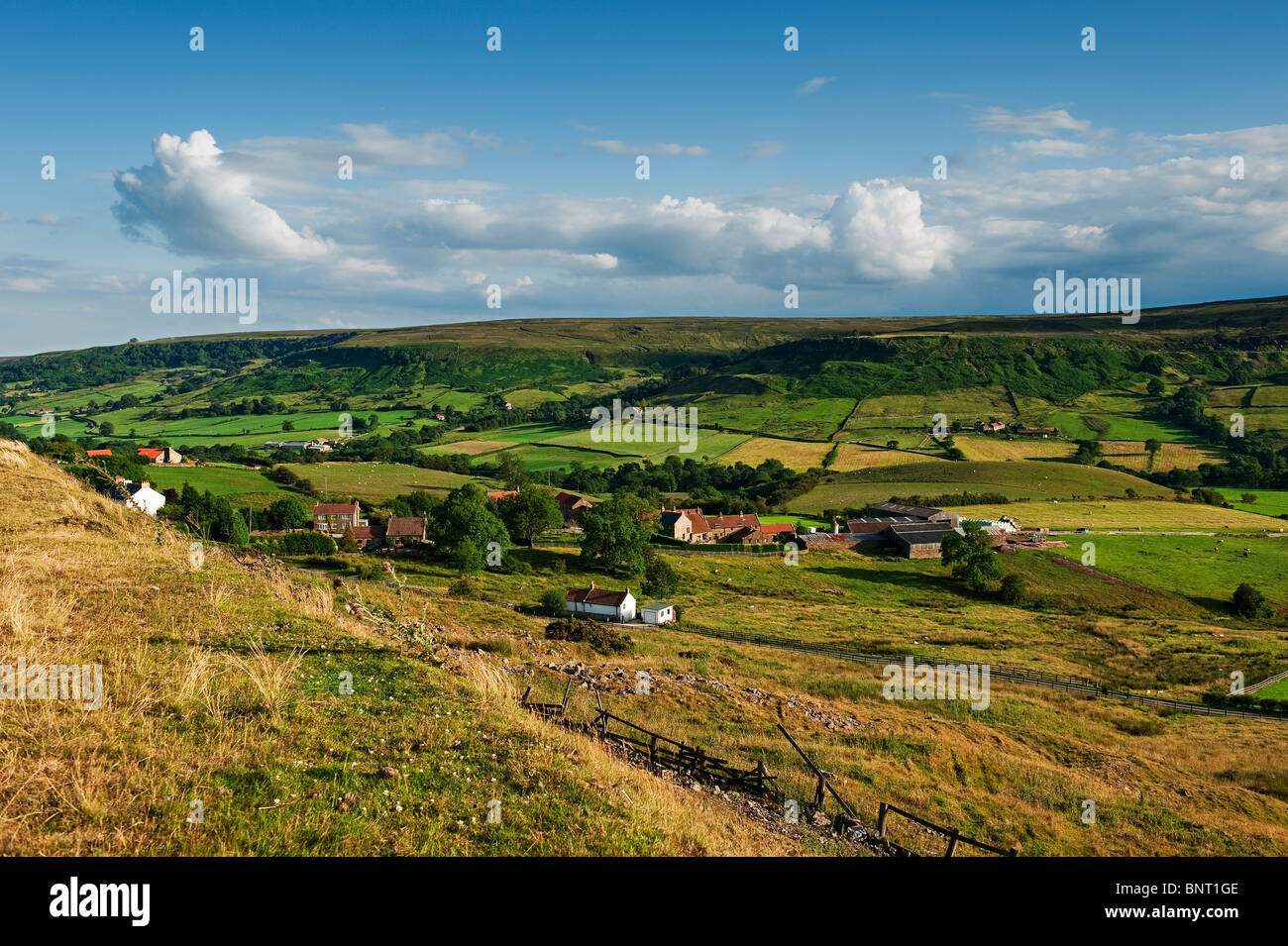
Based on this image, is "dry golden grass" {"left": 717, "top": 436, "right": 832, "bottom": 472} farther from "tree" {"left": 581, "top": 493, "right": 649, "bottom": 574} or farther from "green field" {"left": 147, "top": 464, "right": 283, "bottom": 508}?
"green field" {"left": 147, "top": 464, "right": 283, "bottom": 508}

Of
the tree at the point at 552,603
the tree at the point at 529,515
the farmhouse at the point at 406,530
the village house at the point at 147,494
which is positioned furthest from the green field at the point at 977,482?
the village house at the point at 147,494

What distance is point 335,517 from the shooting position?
8669cm

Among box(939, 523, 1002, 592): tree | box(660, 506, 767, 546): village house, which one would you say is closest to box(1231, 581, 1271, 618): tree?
box(939, 523, 1002, 592): tree

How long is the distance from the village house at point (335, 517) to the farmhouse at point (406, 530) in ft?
19.7

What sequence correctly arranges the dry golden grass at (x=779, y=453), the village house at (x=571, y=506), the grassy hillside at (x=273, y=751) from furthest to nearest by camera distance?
the dry golden grass at (x=779, y=453)
the village house at (x=571, y=506)
the grassy hillside at (x=273, y=751)

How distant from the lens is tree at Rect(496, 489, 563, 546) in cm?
7931

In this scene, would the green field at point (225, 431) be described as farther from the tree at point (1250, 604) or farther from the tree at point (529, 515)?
the tree at point (1250, 604)

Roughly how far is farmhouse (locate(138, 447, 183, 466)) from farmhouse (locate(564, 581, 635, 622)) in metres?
81.8

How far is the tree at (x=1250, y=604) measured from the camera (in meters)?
62.3

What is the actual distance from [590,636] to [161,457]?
10346 cm

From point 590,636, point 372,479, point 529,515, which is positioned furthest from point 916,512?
point 372,479

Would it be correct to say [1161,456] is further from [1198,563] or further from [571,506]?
[571,506]
